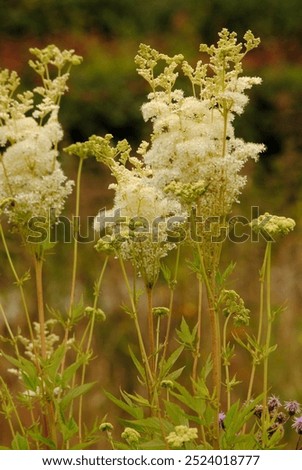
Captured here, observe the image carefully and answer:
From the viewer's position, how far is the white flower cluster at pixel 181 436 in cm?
266

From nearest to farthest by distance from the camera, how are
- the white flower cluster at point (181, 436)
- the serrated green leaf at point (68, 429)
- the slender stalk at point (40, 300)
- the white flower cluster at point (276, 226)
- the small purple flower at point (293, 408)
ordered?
the white flower cluster at point (181, 436)
the white flower cluster at point (276, 226)
the serrated green leaf at point (68, 429)
the slender stalk at point (40, 300)
the small purple flower at point (293, 408)

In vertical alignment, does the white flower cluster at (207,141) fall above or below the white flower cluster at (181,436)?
above

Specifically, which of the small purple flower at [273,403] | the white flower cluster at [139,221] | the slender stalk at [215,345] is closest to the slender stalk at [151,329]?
the white flower cluster at [139,221]

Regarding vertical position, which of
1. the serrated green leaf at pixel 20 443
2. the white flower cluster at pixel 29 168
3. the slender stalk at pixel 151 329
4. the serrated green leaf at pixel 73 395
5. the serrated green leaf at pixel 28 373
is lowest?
the serrated green leaf at pixel 20 443

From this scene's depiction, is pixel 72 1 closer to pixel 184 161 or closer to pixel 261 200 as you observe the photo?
pixel 261 200

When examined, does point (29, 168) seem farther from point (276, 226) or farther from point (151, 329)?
point (276, 226)

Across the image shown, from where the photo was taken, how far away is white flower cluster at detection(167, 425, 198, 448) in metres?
2.66

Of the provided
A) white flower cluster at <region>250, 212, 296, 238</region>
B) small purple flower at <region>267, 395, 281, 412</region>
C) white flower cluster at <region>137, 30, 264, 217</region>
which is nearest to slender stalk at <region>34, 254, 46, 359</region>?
white flower cluster at <region>137, 30, 264, 217</region>

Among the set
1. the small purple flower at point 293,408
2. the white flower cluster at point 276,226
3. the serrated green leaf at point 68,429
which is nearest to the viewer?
the white flower cluster at point 276,226

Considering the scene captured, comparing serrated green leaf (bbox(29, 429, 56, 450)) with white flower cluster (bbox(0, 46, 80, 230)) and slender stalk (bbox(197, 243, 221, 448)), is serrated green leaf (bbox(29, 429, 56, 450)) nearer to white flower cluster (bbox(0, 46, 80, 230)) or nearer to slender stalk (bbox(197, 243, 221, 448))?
slender stalk (bbox(197, 243, 221, 448))

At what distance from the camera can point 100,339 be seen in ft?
18.7

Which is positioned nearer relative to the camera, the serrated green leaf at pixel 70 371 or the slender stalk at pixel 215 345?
the slender stalk at pixel 215 345

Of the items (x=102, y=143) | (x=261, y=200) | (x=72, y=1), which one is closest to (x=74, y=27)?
(x=72, y=1)

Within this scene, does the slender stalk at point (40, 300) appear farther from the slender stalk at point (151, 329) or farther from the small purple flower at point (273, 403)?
the small purple flower at point (273, 403)
